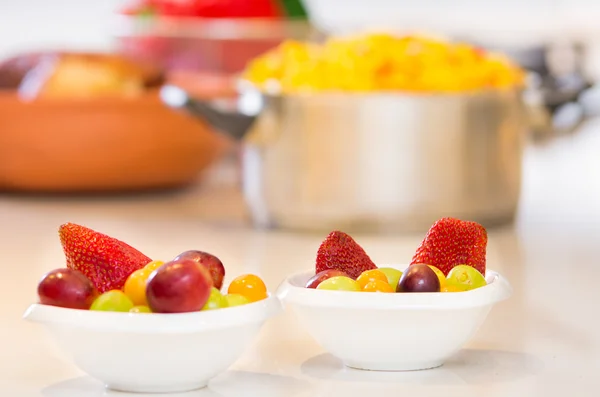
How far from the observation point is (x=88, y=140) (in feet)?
5.14

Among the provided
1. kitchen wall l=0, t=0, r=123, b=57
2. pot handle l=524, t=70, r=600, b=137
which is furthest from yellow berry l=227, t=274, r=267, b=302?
kitchen wall l=0, t=0, r=123, b=57

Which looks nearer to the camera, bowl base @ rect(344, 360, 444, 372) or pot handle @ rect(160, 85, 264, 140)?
bowl base @ rect(344, 360, 444, 372)

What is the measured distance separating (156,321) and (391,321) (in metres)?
0.14

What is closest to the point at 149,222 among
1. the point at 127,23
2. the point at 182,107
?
the point at 182,107

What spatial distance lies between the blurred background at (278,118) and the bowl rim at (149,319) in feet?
2.09

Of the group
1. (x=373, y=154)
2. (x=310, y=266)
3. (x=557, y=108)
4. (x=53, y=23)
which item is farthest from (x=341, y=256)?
(x=53, y=23)

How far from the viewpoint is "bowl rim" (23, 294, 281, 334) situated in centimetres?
65

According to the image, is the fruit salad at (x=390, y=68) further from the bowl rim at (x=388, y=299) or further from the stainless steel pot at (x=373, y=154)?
the bowl rim at (x=388, y=299)

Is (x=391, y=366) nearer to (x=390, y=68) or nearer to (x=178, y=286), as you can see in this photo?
(x=178, y=286)

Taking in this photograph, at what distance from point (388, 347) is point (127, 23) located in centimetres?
121

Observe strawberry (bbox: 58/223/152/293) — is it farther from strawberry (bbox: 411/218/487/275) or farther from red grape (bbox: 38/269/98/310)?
strawberry (bbox: 411/218/487/275)

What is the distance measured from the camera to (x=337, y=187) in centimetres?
130

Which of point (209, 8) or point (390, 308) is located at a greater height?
point (209, 8)

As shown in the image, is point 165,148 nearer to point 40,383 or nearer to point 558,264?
point 558,264
